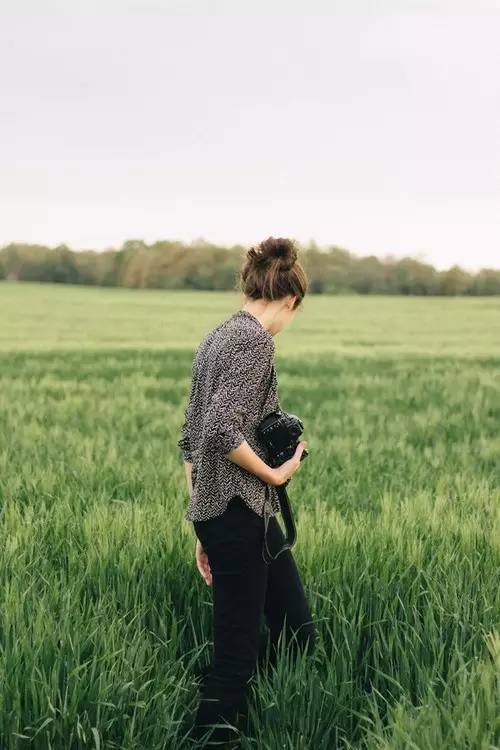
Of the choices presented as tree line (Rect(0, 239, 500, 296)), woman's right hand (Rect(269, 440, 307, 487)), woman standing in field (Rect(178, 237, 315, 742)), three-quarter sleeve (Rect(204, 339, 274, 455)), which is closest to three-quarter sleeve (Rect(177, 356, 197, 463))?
woman standing in field (Rect(178, 237, 315, 742))

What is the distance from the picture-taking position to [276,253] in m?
3.10

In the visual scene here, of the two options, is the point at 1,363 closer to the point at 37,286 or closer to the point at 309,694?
the point at 309,694

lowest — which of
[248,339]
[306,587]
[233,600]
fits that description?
[306,587]

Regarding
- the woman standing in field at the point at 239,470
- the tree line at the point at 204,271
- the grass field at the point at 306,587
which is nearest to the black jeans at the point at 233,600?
the woman standing in field at the point at 239,470

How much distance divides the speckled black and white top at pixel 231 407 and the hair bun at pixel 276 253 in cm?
20

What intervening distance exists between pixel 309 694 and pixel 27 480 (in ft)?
11.2

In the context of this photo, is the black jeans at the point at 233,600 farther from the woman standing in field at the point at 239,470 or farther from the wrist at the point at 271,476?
the wrist at the point at 271,476

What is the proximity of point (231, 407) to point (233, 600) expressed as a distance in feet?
2.16

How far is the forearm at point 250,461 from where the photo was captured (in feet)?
9.53

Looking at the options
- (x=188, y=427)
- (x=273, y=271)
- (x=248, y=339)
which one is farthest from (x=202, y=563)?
(x=273, y=271)

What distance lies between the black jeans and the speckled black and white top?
5cm

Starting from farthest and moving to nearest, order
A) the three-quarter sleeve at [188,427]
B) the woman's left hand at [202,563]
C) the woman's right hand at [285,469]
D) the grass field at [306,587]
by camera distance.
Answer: the woman's left hand at [202,563], the three-quarter sleeve at [188,427], the woman's right hand at [285,469], the grass field at [306,587]

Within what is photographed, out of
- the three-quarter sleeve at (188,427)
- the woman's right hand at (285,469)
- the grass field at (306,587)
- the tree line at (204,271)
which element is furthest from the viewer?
the tree line at (204,271)

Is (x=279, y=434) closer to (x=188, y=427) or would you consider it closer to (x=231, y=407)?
(x=231, y=407)
